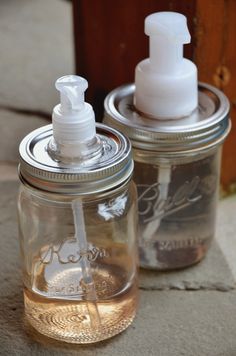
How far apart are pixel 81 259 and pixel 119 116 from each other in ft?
0.39

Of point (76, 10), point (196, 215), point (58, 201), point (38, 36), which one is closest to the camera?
point (58, 201)

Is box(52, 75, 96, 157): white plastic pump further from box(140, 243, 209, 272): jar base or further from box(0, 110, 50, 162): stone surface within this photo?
box(0, 110, 50, 162): stone surface

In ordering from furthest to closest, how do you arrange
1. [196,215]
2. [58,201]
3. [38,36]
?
1. [38,36]
2. [196,215]
3. [58,201]

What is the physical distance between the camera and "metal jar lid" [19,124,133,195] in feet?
1.70

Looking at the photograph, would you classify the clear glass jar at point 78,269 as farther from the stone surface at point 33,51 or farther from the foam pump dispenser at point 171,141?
the stone surface at point 33,51

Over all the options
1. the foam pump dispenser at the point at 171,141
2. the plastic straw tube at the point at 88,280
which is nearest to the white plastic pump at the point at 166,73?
the foam pump dispenser at the point at 171,141

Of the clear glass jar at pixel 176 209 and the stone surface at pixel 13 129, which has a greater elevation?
the clear glass jar at pixel 176 209

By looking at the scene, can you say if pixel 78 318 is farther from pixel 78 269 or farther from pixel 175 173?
pixel 175 173

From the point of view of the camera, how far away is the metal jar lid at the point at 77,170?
518 mm

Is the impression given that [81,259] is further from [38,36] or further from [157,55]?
[38,36]

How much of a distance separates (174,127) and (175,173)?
0.05 m

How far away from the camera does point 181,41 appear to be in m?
0.59

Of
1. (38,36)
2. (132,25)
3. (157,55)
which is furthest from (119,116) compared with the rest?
(38,36)

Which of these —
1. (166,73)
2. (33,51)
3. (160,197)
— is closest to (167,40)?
(166,73)
